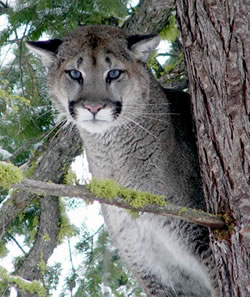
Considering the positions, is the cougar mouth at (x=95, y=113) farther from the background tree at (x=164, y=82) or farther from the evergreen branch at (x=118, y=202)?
the evergreen branch at (x=118, y=202)

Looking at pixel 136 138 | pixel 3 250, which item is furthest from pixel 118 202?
pixel 3 250

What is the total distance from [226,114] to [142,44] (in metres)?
1.60

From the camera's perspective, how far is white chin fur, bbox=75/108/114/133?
416 centimetres

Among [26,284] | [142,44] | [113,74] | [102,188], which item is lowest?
[26,284]

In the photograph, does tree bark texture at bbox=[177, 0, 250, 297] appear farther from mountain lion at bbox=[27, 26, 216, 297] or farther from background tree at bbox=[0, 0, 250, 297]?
mountain lion at bbox=[27, 26, 216, 297]

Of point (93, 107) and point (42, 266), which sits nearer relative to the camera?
point (93, 107)

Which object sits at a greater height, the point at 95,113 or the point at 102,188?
the point at 95,113

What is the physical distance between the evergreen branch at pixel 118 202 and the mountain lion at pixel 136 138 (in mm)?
954

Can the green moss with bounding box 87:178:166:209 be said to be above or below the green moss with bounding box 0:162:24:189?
below

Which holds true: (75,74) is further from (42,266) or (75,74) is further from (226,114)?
(42,266)

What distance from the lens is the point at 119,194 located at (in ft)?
9.78

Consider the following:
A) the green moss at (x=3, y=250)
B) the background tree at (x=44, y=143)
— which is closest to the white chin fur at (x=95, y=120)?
the background tree at (x=44, y=143)

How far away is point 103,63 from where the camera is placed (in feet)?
14.5

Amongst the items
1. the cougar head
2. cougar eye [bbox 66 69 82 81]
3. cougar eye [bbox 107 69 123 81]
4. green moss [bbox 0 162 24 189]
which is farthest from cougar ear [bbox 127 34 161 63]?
green moss [bbox 0 162 24 189]
